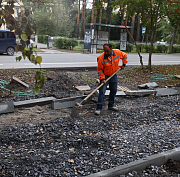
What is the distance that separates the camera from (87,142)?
401 centimetres

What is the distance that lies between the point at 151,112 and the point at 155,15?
6328 mm

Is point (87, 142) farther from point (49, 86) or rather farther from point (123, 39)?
point (123, 39)

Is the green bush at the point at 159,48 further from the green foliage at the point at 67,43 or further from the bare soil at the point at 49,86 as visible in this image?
the bare soil at the point at 49,86

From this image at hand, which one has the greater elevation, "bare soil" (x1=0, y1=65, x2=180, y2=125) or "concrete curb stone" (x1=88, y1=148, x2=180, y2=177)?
"bare soil" (x1=0, y1=65, x2=180, y2=125)

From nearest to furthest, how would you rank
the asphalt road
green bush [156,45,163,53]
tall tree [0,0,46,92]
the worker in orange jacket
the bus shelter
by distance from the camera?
tall tree [0,0,46,92] < the worker in orange jacket < the asphalt road < the bus shelter < green bush [156,45,163,53]

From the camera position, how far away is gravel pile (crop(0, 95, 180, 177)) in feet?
10.5

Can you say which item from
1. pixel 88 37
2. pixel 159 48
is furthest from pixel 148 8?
pixel 159 48

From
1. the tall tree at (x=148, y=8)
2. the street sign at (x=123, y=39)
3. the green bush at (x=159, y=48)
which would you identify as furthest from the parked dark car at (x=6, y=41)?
the green bush at (x=159, y=48)

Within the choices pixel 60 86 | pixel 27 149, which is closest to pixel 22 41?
pixel 27 149

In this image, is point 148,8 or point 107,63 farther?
point 148,8

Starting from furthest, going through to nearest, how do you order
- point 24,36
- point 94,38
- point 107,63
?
1. point 94,38
2. point 107,63
3. point 24,36

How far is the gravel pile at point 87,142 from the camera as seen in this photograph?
10.5 ft

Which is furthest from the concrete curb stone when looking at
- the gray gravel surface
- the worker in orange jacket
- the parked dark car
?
the parked dark car

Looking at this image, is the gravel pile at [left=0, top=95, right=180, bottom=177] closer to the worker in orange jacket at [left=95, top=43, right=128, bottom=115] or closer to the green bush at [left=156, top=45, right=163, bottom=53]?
the worker in orange jacket at [left=95, top=43, right=128, bottom=115]
